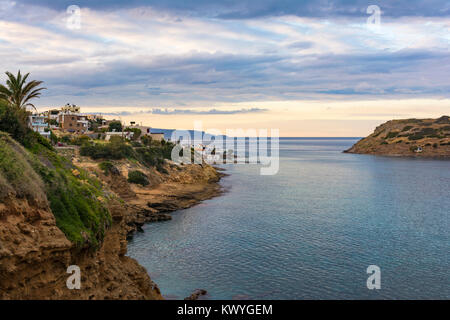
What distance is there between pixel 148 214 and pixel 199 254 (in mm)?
16028

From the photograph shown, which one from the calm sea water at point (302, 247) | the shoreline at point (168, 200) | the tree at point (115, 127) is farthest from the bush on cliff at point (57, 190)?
the tree at point (115, 127)

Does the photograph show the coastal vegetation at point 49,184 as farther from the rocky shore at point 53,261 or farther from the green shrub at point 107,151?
the green shrub at point 107,151

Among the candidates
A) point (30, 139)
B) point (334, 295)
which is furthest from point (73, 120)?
point (334, 295)

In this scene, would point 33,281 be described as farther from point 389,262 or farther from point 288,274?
point 389,262

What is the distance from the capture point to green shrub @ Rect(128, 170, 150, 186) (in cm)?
6432

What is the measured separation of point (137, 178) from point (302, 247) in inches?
1398

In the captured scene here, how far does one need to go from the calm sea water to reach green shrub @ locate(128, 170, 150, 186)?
11.4m

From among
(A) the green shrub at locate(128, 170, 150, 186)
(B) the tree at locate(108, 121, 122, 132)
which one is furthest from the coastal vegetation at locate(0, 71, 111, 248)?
(B) the tree at locate(108, 121, 122, 132)

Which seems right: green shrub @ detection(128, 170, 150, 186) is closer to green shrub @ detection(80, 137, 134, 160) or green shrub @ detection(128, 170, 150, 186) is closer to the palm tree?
green shrub @ detection(80, 137, 134, 160)

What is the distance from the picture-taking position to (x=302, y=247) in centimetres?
3700

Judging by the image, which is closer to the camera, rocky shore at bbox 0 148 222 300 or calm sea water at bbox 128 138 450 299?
rocky shore at bbox 0 148 222 300

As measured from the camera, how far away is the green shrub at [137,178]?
64319 millimetres

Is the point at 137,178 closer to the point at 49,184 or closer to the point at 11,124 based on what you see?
the point at 11,124

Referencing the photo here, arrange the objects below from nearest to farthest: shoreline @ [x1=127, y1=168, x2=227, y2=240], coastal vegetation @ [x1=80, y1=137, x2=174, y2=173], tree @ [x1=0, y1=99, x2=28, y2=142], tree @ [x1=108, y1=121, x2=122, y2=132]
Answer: tree @ [x1=0, y1=99, x2=28, y2=142], shoreline @ [x1=127, y1=168, x2=227, y2=240], coastal vegetation @ [x1=80, y1=137, x2=174, y2=173], tree @ [x1=108, y1=121, x2=122, y2=132]
